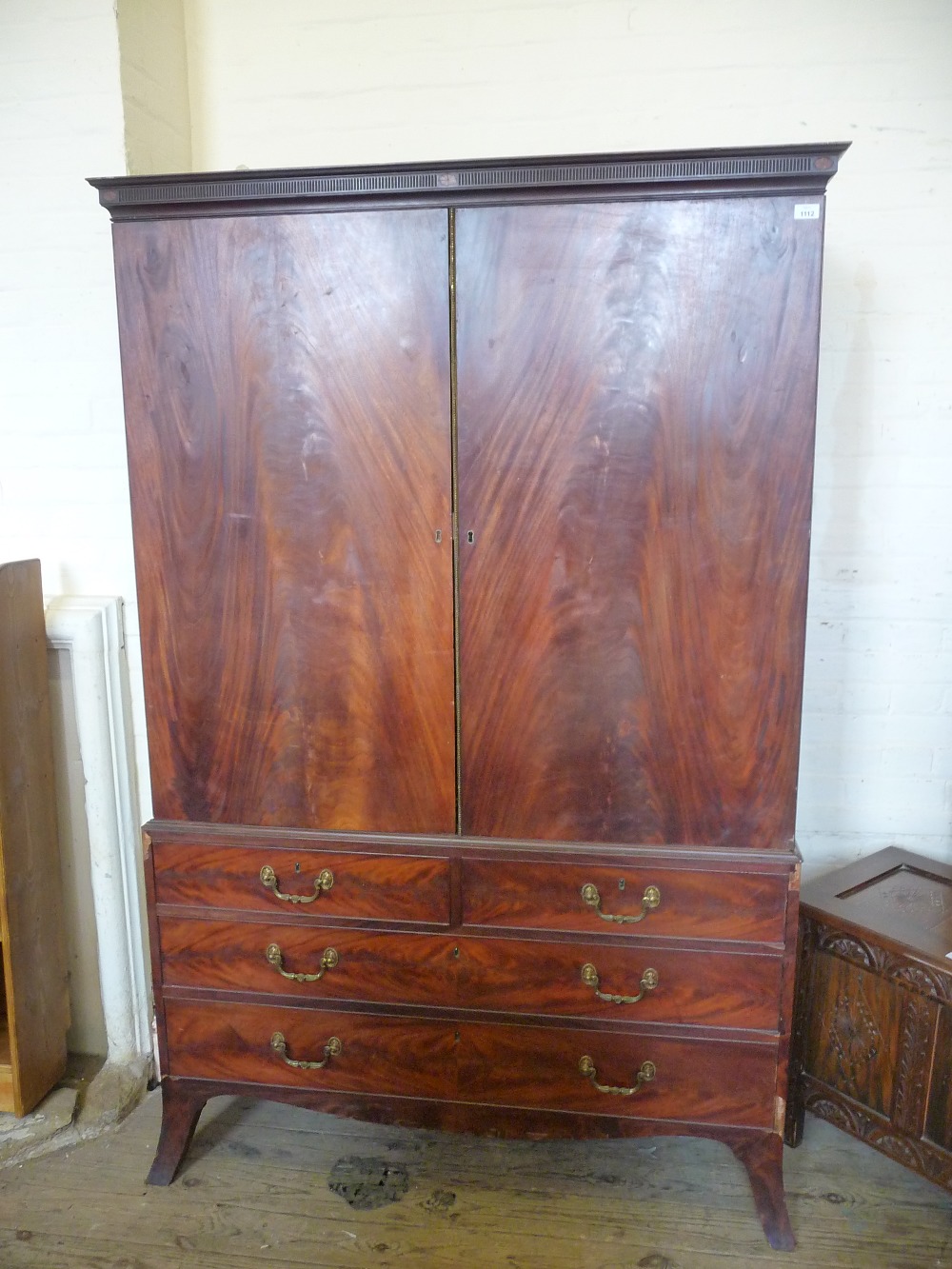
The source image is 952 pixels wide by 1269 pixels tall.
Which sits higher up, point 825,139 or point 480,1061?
point 825,139

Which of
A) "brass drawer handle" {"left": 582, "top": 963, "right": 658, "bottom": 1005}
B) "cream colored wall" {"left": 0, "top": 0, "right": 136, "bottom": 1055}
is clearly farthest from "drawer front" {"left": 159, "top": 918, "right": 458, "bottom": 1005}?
"cream colored wall" {"left": 0, "top": 0, "right": 136, "bottom": 1055}

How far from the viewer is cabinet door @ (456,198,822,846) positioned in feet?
4.63

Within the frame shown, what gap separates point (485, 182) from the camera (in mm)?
1414

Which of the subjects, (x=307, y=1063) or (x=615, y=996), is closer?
(x=615, y=996)

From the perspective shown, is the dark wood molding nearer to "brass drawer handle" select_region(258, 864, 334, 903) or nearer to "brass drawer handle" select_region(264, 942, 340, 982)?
"brass drawer handle" select_region(258, 864, 334, 903)

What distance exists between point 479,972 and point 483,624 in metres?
0.66

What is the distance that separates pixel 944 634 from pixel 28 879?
2.16 metres

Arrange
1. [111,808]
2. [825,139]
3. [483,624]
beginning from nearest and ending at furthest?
[483,624], [825,139], [111,808]

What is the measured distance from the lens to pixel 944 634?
6.64 ft

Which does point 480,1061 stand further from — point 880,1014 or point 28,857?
point 28,857

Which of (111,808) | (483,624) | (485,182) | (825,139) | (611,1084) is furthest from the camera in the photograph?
(111,808)

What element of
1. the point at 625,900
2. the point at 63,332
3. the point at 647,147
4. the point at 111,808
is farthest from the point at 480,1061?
the point at 647,147

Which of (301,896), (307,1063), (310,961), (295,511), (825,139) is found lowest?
(307,1063)

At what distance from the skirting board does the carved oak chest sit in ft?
5.02
